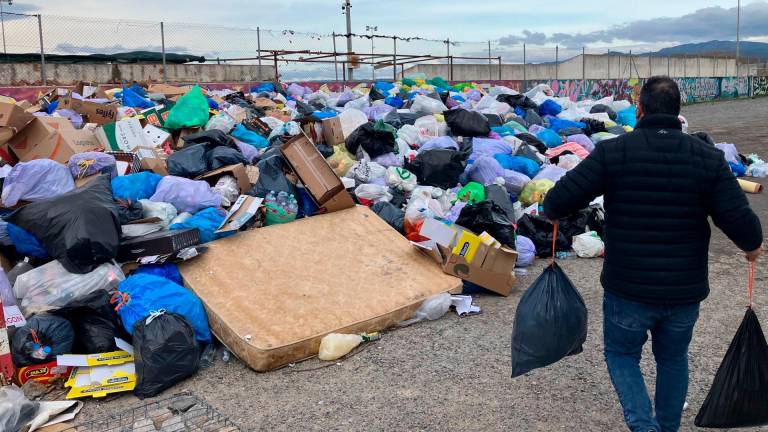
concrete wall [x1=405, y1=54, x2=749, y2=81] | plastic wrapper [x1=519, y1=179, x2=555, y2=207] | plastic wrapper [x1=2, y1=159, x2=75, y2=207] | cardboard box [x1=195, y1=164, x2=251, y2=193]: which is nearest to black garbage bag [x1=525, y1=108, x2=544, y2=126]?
plastic wrapper [x1=519, y1=179, x2=555, y2=207]

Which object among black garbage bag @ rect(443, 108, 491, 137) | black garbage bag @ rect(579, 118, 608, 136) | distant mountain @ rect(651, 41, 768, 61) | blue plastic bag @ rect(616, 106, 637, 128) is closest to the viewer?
black garbage bag @ rect(443, 108, 491, 137)

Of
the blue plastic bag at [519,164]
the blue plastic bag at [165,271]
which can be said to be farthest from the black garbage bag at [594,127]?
the blue plastic bag at [165,271]

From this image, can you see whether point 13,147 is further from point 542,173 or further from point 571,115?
point 571,115

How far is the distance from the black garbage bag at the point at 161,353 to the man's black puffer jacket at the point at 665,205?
7.12 feet

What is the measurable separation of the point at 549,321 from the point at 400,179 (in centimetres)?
337

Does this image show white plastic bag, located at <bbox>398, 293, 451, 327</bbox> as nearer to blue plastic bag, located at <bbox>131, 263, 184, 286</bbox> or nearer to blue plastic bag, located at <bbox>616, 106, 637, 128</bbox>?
blue plastic bag, located at <bbox>131, 263, 184, 286</bbox>

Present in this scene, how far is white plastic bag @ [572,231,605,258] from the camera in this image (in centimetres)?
516

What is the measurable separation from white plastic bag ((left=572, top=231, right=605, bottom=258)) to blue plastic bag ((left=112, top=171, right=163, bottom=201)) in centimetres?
348

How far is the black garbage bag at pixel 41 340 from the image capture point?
310 centimetres

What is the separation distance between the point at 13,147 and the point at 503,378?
14.5ft

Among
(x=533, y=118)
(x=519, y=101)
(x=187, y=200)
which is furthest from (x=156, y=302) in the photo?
(x=519, y=101)

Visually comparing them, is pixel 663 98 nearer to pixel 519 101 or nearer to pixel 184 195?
pixel 184 195

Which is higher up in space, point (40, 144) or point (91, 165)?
point (40, 144)

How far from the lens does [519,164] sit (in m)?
6.53
